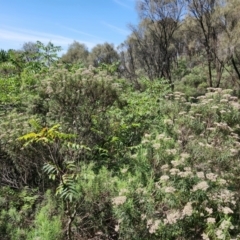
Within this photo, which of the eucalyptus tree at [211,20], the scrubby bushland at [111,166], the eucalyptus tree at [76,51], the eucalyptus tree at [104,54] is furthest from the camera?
the eucalyptus tree at [76,51]

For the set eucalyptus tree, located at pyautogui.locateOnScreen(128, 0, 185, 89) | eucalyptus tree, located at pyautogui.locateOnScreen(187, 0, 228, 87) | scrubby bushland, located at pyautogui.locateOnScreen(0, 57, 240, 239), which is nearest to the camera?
scrubby bushland, located at pyautogui.locateOnScreen(0, 57, 240, 239)

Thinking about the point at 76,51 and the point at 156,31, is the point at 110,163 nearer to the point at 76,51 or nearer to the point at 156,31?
the point at 156,31

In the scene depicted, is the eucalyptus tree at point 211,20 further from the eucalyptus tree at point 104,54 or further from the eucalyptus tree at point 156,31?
the eucalyptus tree at point 104,54

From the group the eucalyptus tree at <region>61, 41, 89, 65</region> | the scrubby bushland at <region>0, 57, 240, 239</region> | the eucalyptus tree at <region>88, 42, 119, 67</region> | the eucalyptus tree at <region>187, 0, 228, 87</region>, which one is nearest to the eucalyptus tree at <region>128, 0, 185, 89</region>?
the eucalyptus tree at <region>187, 0, 228, 87</region>

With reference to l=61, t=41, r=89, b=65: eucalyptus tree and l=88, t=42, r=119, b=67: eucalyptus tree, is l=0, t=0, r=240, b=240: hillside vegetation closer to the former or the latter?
l=88, t=42, r=119, b=67: eucalyptus tree

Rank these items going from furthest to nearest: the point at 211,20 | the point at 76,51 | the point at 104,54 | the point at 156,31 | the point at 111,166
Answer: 1. the point at 76,51
2. the point at 104,54
3. the point at 156,31
4. the point at 211,20
5. the point at 111,166

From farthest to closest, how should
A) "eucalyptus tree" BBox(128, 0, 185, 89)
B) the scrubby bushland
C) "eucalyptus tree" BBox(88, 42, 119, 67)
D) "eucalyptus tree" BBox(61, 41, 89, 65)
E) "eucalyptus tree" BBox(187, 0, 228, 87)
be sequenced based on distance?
"eucalyptus tree" BBox(61, 41, 89, 65), "eucalyptus tree" BBox(88, 42, 119, 67), "eucalyptus tree" BBox(128, 0, 185, 89), "eucalyptus tree" BBox(187, 0, 228, 87), the scrubby bushland

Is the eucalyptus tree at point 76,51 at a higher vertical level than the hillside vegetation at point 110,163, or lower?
higher

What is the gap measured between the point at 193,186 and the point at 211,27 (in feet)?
63.9

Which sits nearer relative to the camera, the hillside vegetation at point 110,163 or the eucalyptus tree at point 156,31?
the hillside vegetation at point 110,163

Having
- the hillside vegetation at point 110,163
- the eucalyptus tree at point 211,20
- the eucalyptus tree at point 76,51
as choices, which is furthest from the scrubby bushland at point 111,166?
the eucalyptus tree at point 76,51

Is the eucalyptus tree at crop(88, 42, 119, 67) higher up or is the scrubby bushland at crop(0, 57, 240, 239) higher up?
the eucalyptus tree at crop(88, 42, 119, 67)

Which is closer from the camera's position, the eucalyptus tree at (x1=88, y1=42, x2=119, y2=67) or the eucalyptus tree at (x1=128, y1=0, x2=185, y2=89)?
the eucalyptus tree at (x1=128, y1=0, x2=185, y2=89)

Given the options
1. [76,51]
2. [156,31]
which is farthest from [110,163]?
[76,51]
